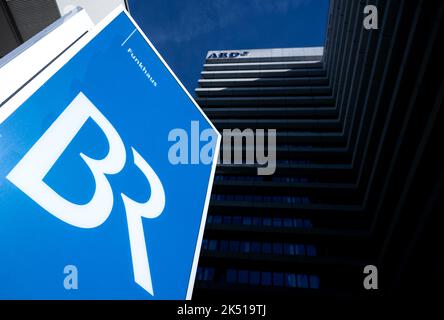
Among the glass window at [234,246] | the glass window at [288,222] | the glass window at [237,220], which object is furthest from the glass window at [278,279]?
the glass window at [237,220]

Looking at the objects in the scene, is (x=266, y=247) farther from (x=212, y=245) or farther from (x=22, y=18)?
(x=22, y=18)

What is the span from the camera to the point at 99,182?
1418 mm

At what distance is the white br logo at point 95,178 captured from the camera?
1.12 meters

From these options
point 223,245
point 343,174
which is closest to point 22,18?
point 223,245

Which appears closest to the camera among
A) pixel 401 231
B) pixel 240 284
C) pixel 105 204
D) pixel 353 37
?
pixel 105 204

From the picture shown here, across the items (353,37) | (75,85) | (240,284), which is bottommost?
(75,85)

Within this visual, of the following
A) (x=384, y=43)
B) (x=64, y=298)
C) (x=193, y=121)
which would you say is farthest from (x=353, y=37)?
(x=64, y=298)

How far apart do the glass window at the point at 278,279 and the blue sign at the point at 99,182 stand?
26.9 meters

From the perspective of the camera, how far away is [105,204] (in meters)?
1.43

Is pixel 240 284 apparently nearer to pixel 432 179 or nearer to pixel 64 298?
pixel 432 179

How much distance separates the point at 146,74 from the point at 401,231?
73.7 feet

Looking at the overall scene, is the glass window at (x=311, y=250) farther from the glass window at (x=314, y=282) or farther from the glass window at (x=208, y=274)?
the glass window at (x=208, y=274)

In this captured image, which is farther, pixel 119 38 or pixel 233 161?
pixel 233 161

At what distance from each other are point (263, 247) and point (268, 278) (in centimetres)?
320
